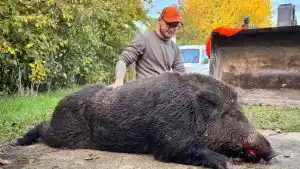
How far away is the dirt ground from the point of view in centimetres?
415

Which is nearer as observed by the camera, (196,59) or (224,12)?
(196,59)

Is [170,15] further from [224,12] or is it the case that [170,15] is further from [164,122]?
[224,12]

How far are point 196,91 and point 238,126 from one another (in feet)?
1.58

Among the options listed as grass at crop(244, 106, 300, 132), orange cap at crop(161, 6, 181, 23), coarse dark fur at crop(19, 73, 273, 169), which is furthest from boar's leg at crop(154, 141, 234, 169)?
grass at crop(244, 106, 300, 132)

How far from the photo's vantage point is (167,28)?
544 cm

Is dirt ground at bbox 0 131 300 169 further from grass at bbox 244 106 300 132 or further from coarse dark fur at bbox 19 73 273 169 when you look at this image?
grass at bbox 244 106 300 132

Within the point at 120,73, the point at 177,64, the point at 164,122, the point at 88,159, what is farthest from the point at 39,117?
the point at 164,122

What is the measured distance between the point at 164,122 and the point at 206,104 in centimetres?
41

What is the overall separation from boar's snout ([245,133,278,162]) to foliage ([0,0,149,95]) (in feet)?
16.0

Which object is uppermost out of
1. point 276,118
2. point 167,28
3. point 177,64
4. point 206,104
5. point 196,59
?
point 196,59

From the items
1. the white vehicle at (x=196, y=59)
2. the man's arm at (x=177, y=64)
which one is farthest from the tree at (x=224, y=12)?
the man's arm at (x=177, y=64)

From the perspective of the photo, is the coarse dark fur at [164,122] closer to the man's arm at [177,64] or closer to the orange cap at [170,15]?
the orange cap at [170,15]

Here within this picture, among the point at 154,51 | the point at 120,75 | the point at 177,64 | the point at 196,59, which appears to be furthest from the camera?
the point at 196,59

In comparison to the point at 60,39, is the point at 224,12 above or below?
above
